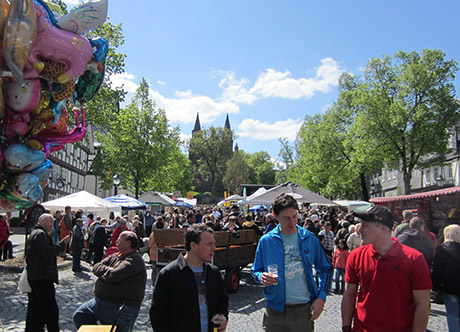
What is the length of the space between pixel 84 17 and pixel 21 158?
164 centimetres

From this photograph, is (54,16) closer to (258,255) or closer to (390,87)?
(258,255)

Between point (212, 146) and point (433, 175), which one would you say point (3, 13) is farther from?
point (212, 146)

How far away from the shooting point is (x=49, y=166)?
4598 mm

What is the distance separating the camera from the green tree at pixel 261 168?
9954 cm

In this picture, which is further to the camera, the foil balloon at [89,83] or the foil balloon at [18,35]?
the foil balloon at [89,83]

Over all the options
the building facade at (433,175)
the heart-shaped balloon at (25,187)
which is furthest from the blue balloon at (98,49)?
the building facade at (433,175)

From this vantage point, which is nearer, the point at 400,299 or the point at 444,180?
the point at 400,299

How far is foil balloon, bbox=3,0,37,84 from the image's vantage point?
12.0 ft

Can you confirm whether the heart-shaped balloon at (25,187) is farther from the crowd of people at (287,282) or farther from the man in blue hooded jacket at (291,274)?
the man in blue hooded jacket at (291,274)

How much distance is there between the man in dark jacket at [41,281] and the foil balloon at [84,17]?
276cm

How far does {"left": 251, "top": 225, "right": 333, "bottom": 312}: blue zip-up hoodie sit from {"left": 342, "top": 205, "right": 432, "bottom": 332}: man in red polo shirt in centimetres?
Answer: 38

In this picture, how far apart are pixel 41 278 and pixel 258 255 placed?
10.7 feet

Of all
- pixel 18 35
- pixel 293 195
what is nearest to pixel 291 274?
pixel 18 35

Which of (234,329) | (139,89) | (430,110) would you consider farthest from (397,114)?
(234,329)
